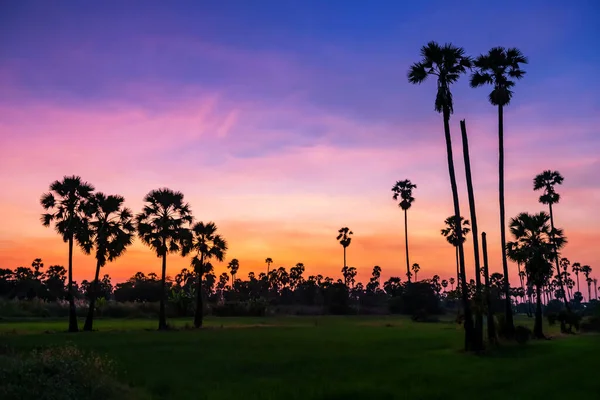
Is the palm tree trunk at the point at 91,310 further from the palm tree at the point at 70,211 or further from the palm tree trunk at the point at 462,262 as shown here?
the palm tree trunk at the point at 462,262

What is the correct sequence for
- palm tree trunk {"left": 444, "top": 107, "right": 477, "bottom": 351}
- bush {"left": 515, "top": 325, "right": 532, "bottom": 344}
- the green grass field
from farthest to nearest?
bush {"left": 515, "top": 325, "right": 532, "bottom": 344}, palm tree trunk {"left": 444, "top": 107, "right": 477, "bottom": 351}, the green grass field

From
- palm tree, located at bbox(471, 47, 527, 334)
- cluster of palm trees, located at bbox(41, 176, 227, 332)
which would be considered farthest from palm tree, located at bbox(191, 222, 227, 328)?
palm tree, located at bbox(471, 47, 527, 334)

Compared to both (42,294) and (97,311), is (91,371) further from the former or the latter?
(42,294)

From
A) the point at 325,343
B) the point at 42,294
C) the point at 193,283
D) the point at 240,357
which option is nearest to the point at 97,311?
the point at 42,294

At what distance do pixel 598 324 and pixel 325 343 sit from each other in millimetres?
35098

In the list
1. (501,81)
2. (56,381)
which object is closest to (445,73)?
(501,81)

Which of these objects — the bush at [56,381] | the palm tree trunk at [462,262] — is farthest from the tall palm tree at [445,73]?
the bush at [56,381]

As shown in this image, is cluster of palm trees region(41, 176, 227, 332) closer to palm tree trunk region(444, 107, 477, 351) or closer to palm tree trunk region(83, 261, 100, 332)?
palm tree trunk region(83, 261, 100, 332)

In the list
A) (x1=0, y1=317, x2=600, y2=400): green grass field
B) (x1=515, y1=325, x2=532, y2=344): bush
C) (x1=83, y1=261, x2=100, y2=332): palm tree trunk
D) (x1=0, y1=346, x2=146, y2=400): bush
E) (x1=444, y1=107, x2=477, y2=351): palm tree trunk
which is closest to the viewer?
(x1=0, y1=346, x2=146, y2=400): bush

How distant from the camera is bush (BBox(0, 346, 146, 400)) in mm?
15414

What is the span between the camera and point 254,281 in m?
192

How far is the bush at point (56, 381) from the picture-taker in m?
15.4

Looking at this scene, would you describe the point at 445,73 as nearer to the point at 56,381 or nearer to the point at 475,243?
the point at 475,243

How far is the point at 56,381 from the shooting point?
16.7 meters
